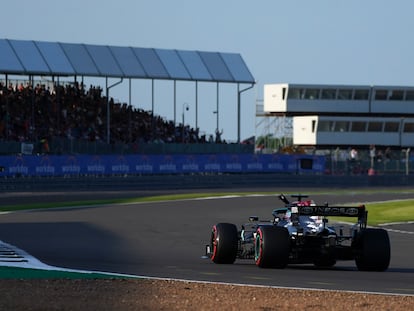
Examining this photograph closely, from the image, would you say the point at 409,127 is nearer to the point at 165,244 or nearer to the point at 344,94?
the point at 344,94

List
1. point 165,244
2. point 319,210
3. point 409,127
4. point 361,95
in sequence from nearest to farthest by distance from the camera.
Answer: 1. point 319,210
2. point 165,244
3. point 409,127
4. point 361,95

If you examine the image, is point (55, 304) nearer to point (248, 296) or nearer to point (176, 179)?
point (248, 296)

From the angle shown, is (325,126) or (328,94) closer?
(325,126)

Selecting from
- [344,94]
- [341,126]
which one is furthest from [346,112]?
[341,126]

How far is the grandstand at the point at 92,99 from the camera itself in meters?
55.2

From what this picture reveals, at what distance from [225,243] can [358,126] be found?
76.1 m

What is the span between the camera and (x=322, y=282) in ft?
54.2

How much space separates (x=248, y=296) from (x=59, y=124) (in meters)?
43.6

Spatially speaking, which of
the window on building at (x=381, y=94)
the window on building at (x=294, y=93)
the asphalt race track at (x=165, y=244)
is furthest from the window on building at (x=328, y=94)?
the asphalt race track at (x=165, y=244)

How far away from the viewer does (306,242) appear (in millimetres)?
18609

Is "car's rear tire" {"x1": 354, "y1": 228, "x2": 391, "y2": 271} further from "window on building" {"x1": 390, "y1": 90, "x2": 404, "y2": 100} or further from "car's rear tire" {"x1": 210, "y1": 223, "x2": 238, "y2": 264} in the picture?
"window on building" {"x1": 390, "y1": 90, "x2": 404, "y2": 100}

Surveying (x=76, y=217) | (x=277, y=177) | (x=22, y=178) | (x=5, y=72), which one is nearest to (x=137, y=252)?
(x=76, y=217)

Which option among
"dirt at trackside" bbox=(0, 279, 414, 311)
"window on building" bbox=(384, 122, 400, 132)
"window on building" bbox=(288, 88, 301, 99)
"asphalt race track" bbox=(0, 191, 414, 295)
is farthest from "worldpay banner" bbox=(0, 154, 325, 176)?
"dirt at trackside" bbox=(0, 279, 414, 311)

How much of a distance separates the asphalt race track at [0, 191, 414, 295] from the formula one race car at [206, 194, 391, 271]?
0.21 m
